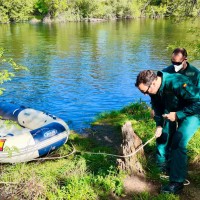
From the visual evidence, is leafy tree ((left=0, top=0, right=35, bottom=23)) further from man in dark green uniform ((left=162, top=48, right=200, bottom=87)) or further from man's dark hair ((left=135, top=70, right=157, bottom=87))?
man's dark hair ((left=135, top=70, right=157, bottom=87))

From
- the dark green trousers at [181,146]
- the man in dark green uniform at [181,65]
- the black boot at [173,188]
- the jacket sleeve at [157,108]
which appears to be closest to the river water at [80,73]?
the man in dark green uniform at [181,65]

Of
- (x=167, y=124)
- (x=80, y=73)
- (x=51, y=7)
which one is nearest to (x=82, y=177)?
(x=167, y=124)

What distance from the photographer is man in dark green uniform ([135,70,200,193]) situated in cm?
376

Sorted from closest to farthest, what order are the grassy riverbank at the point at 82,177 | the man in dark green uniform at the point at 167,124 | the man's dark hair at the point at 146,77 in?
the man's dark hair at the point at 146,77 < the grassy riverbank at the point at 82,177 < the man in dark green uniform at the point at 167,124

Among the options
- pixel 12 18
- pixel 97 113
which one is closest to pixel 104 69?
pixel 97 113

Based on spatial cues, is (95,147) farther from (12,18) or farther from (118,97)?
(12,18)

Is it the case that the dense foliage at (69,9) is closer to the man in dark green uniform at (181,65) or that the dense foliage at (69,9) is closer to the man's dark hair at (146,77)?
the man in dark green uniform at (181,65)

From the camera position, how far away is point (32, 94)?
13836 millimetres

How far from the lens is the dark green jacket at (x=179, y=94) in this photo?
3769mm

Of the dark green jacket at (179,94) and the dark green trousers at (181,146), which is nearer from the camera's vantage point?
the dark green jacket at (179,94)

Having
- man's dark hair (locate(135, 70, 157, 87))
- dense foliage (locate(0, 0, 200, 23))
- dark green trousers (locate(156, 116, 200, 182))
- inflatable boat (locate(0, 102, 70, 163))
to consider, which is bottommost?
inflatable boat (locate(0, 102, 70, 163))

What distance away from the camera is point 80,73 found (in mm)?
18125

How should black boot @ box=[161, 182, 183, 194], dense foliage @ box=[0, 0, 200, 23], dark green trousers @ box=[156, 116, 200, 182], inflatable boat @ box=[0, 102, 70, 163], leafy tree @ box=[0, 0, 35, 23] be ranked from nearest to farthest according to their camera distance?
dark green trousers @ box=[156, 116, 200, 182]
black boot @ box=[161, 182, 183, 194]
inflatable boat @ box=[0, 102, 70, 163]
leafy tree @ box=[0, 0, 35, 23]
dense foliage @ box=[0, 0, 200, 23]

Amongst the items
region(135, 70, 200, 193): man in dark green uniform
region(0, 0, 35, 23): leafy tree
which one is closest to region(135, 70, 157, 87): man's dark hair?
region(135, 70, 200, 193): man in dark green uniform
